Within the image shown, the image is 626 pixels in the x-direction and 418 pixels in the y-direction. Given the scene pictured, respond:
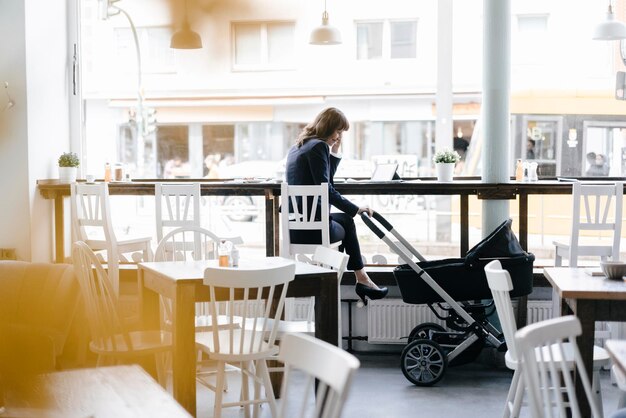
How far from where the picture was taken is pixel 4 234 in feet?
19.9

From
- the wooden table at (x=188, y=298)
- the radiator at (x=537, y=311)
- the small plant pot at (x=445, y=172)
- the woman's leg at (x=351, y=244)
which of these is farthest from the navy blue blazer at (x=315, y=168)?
the radiator at (x=537, y=311)

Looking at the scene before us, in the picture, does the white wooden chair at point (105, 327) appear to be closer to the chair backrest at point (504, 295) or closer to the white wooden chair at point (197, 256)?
the white wooden chair at point (197, 256)

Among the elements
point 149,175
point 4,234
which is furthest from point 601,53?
point 4,234

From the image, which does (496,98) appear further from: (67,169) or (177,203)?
(67,169)

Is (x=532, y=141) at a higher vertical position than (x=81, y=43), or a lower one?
lower

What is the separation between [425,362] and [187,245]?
177 centimetres

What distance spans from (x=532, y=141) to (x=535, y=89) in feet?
1.23

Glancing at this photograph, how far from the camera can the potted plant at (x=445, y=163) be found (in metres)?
5.95

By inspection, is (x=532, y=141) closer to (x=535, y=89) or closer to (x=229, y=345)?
(x=535, y=89)

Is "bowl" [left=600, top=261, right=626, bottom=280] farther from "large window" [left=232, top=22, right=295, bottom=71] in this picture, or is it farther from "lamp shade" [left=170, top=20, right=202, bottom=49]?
"lamp shade" [left=170, top=20, right=202, bottom=49]

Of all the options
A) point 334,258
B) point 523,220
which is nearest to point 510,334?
point 334,258

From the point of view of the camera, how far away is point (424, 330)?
5.23 meters

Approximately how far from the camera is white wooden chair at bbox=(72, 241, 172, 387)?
12.9ft

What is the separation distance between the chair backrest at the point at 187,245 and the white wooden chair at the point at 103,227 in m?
0.20
